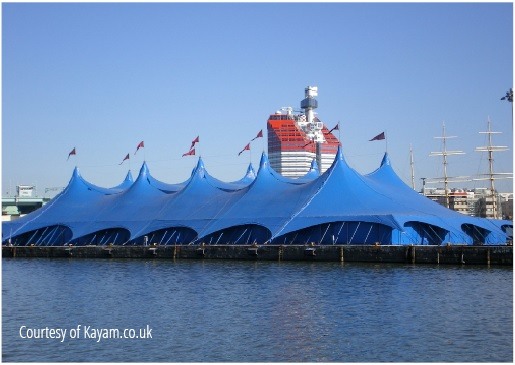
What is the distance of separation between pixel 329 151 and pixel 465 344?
110516 mm

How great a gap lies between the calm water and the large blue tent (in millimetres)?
4427

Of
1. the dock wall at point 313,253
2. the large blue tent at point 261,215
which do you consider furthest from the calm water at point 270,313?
the large blue tent at point 261,215

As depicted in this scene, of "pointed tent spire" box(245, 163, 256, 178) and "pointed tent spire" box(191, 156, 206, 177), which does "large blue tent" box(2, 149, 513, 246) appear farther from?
"pointed tent spire" box(245, 163, 256, 178)

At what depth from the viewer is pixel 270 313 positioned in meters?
29.1

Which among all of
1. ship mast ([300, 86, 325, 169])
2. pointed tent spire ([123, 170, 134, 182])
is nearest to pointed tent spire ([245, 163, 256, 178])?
pointed tent spire ([123, 170, 134, 182])

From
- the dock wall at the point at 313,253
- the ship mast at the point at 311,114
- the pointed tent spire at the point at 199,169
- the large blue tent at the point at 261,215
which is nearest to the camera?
the dock wall at the point at 313,253

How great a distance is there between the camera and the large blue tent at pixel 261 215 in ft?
162

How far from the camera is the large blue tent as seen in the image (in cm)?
4941

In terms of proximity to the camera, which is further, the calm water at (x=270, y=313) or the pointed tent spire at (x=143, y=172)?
the pointed tent spire at (x=143, y=172)

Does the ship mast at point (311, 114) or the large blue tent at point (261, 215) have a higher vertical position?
the ship mast at point (311, 114)

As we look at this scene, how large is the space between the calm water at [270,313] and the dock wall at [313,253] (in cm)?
130

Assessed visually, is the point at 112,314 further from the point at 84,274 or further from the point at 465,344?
the point at 84,274

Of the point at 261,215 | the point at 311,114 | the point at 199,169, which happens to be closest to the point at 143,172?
the point at 199,169

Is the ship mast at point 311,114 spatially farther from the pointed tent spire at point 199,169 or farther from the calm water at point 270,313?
the calm water at point 270,313
